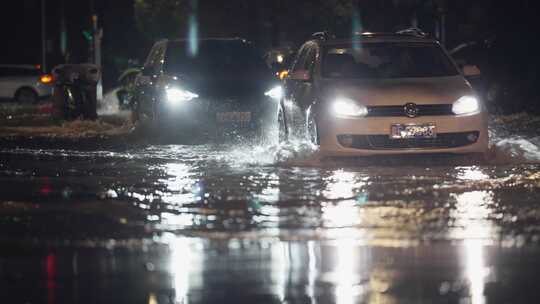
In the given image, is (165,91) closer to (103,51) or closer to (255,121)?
(255,121)

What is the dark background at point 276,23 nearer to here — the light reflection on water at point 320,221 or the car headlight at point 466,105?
the car headlight at point 466,105

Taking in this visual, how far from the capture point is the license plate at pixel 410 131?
15.9m

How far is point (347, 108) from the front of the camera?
52.7 ft

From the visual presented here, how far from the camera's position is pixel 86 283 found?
28.1 ft

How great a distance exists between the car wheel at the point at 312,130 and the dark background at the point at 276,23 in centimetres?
1633

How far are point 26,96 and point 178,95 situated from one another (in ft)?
89.6

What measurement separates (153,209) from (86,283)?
3.70 m

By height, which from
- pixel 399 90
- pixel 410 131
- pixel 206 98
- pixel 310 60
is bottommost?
pixel 410 131

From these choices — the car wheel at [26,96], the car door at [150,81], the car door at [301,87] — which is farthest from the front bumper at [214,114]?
the car wheel at [26,96]

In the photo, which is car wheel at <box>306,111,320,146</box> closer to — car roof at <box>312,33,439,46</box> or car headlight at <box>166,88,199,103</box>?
car roof at <box>312,33,439,46</box>

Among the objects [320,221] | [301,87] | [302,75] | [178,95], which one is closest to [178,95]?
[178,95]

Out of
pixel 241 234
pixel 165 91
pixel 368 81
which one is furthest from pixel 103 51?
pixel 241 234

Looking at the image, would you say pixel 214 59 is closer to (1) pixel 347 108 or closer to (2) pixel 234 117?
(2) pixel 234 117

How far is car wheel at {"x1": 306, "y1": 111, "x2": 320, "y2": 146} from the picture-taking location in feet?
53.6
